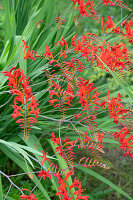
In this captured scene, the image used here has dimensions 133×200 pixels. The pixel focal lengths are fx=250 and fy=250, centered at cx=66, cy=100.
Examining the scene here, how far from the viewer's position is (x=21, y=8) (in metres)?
1.77

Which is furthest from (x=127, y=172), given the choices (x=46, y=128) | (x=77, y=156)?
(x=46, y=128)

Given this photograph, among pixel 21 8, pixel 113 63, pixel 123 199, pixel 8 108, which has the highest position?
pixel 21 8

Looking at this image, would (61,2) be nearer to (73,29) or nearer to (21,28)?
(73,29)

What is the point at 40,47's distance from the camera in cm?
149

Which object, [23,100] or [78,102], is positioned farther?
[78,102]

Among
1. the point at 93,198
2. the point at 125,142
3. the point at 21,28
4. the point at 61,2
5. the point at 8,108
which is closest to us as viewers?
the point at 125,142

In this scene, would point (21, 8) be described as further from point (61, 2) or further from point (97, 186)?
point (97, 186)

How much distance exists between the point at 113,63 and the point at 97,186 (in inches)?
38.0

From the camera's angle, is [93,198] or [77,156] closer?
[93,198]

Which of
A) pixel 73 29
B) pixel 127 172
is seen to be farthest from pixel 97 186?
pixel 73 29

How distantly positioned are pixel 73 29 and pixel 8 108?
2.25ft

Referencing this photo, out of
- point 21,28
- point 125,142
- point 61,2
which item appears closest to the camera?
point 125,142

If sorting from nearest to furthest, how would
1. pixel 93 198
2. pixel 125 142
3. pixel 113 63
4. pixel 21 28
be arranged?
pixel 125 142 → pixel 113 63 → pixel 93 198 → pixel 21 28

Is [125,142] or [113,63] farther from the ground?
[113,63]
